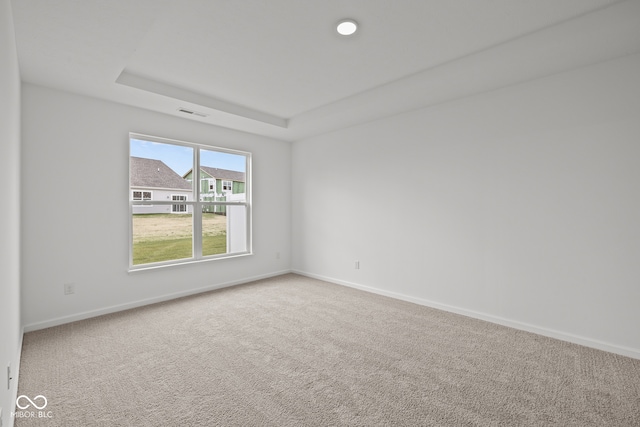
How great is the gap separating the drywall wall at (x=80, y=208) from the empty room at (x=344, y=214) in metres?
0.02

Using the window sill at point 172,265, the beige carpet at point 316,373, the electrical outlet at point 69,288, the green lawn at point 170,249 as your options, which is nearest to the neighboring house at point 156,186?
the green lawn at point 170,249

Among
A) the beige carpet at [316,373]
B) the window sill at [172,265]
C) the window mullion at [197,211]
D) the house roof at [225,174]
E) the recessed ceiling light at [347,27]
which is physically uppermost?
the recessed ceiling light at [347,27]

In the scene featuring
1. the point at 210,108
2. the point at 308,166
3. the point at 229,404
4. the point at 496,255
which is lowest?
the point at 229,404

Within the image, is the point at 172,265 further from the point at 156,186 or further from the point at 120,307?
the point at 156,186

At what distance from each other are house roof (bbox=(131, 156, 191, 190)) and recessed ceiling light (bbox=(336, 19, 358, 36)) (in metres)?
2.95

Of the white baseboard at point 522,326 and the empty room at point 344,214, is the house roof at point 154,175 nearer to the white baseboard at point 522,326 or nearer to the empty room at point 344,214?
the empty room at point 344,214

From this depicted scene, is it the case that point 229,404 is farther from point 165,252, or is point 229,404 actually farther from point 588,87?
point 588,87

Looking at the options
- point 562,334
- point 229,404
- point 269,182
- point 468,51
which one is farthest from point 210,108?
point 562,334

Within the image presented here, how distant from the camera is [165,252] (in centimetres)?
411

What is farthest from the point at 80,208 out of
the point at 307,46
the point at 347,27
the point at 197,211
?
the point at 347,27

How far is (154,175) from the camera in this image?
3.96 m

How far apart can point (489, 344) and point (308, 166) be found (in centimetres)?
370

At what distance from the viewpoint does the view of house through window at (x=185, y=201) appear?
151 inches

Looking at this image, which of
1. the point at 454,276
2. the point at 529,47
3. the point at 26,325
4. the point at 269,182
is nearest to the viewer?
the point at 529,47
